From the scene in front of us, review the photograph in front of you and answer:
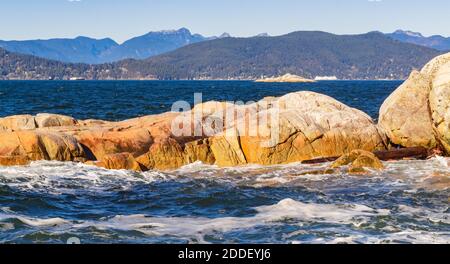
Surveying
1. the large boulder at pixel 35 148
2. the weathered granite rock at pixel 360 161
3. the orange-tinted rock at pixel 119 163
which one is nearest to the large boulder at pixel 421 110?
the weathered granite rock at pixel 360 161

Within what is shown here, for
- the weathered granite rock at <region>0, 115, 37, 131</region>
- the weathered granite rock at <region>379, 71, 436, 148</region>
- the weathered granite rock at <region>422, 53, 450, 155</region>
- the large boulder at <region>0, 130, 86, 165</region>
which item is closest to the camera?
the large boulder at <region>0, 130, 86, 165</region>

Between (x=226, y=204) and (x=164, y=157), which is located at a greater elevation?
(x=164, y=157)

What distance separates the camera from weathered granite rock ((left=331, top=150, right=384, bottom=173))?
2011 cm

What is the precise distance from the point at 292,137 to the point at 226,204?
742 centimetres

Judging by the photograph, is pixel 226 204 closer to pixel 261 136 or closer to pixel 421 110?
pixel 261 136

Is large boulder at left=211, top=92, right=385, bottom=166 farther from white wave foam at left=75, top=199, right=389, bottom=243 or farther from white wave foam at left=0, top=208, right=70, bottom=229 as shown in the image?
white wave foam at left=0, top=208, right=70, bottom=229

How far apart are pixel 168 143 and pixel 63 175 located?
4.27 metres

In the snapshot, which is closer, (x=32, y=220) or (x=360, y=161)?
(x=32, y=220)

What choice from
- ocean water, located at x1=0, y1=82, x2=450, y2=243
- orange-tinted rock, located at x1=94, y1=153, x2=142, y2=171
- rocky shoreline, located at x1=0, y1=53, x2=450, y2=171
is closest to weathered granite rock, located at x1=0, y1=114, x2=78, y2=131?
rocky shoreline, located at x1=0, y1=53, x2=450, y2=171

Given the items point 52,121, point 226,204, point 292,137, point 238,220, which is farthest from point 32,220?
point 52,121

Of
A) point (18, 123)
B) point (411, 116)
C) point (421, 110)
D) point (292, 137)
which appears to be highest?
point (421, 110)

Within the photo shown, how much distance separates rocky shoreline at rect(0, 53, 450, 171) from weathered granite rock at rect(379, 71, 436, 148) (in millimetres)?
35

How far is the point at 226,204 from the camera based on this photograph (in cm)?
1520
